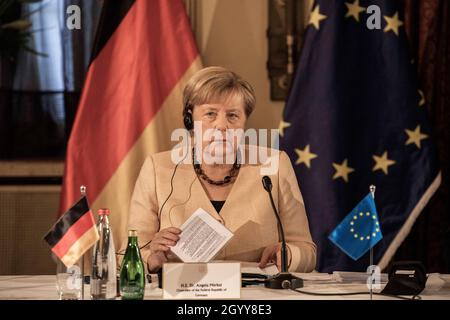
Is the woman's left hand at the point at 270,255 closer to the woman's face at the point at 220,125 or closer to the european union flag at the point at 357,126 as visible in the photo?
the woman's face at the point at 220,125

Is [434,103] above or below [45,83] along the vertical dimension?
below

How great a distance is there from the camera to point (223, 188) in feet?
9.40

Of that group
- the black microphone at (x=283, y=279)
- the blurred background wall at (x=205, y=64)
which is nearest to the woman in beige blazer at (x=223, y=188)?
the black microphone at (x=283, y=279)

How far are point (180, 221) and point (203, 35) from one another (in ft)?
4.23

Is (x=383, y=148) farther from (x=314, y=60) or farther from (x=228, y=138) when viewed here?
(x=228, y=138)

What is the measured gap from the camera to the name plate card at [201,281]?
205 cm

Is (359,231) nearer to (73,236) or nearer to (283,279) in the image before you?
(283,279)

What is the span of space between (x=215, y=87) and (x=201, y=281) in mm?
972

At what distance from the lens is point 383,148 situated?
3.61 meters

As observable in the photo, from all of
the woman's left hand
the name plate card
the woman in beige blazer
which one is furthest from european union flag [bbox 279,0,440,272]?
the name plate card

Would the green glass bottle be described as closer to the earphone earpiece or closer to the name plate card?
the name plate card

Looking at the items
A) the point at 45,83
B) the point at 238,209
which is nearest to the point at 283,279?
the point at 238,209

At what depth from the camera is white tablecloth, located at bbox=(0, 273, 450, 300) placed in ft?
7.13
